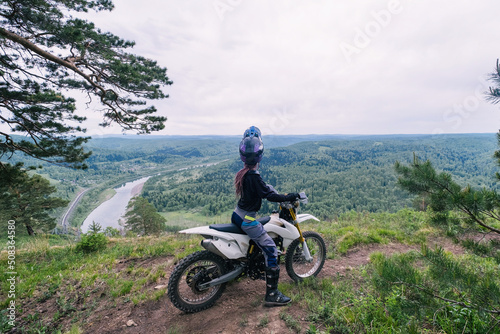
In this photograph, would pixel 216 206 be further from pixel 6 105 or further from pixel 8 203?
pixel 6 105

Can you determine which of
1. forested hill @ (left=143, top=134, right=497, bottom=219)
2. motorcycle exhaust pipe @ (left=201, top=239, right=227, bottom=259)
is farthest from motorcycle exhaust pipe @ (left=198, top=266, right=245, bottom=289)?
forested hill @ (left=143, top=134, right=497, bottom=219)

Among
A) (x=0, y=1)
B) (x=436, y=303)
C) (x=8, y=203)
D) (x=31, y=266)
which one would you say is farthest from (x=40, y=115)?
(x=8, y=203)

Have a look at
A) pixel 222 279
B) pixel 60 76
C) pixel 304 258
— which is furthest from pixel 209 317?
pixel 60 76

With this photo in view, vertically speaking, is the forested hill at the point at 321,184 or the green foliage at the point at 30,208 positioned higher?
the green foliage at the point at 30,208

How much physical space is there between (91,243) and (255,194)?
6.00 meters

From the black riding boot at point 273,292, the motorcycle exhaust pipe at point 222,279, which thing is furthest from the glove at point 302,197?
the motorcycle exhaust pipe at point 222,279

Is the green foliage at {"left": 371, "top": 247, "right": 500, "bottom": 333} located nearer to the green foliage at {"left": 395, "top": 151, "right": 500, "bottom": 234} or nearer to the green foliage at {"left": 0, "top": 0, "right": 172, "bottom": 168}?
the green foliage at {"left": 395, "top": 151, "right": 500, "bottom": 234}

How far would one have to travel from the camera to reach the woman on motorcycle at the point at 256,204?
346 cm

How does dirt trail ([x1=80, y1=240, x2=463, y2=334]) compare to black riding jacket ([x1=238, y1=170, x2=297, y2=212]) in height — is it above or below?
below

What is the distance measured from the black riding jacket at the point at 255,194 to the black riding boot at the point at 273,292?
1082mm

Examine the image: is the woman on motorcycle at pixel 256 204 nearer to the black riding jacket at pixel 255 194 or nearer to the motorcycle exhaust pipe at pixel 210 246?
the black riding jacket at pixel 255 194

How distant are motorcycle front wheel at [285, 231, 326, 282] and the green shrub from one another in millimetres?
5945

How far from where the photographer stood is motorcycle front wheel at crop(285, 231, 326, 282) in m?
4.15

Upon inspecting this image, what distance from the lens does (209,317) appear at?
332 cm
